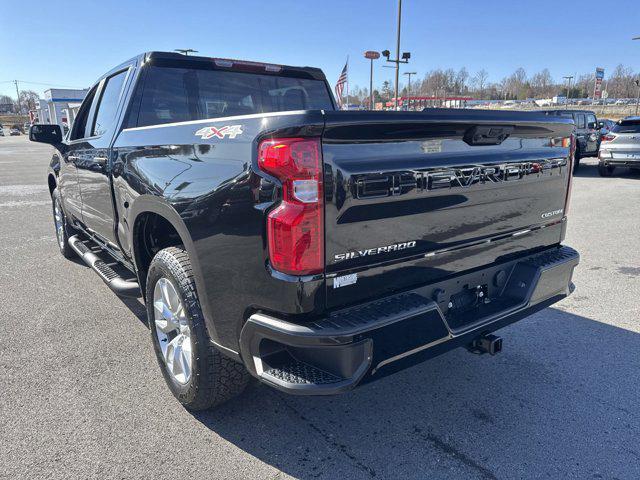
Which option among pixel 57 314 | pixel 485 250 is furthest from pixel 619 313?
pixel 57 314

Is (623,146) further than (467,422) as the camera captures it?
Yes

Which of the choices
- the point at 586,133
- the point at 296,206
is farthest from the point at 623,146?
the point at 296,206

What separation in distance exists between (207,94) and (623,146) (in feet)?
42.7

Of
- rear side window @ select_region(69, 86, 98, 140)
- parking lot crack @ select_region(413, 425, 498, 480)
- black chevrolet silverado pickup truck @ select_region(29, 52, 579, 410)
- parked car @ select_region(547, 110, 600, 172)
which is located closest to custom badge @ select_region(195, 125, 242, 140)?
black chevrolet silverado pickup truck @ select_region(29, 52, 579, 410)

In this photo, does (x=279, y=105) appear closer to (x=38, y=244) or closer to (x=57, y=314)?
(x=57, y=314)

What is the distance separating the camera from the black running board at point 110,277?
339 centimetres

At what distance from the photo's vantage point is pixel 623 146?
12891 mm

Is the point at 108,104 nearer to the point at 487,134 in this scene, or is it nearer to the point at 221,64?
the point at 221,64

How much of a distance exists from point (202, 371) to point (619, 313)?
12.1 ft

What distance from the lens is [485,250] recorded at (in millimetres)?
2664

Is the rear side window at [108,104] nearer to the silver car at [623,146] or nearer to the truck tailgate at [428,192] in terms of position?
the truck tailgate at [428,192]

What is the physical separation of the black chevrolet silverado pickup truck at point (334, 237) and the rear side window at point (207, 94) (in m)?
0.21

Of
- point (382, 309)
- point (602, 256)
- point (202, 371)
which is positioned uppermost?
point (382, 309)

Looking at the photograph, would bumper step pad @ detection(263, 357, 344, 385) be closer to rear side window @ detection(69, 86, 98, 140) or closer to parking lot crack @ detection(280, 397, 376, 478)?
parking lot crack @ detection(280, 397, 376, 478)
